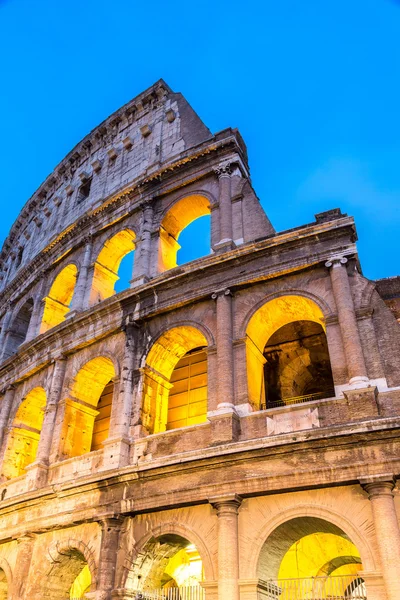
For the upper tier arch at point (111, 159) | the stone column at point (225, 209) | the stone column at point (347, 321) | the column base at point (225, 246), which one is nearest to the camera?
the stone column at point (347, 321)

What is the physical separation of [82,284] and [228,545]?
28.2ft

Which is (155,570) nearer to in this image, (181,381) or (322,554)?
(322,554)

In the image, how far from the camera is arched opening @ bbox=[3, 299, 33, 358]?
17.3 metres

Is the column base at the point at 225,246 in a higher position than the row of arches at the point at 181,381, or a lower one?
higher

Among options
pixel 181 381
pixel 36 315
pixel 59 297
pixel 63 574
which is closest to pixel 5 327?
pixel 36 315

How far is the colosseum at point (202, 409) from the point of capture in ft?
26.1

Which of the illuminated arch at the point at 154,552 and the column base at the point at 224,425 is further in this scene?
the column base at the point at 224,425

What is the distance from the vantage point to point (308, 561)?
34.6ft

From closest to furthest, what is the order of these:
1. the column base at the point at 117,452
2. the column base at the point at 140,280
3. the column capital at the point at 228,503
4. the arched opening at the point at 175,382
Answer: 1. the column capital at the point at 228,503
2. the column base at the point at 117,452
3. the arched opening at the point at 175,382
4. the column base at the point at 140,280

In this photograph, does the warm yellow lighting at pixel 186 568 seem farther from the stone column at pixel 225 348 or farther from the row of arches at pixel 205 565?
the stone column at pixel 225 348

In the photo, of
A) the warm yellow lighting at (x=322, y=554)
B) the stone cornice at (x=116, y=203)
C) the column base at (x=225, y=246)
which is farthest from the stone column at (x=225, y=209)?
the warm yellow lighting at (x=322, y=554)

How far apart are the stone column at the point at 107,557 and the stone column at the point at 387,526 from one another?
14.6 ft

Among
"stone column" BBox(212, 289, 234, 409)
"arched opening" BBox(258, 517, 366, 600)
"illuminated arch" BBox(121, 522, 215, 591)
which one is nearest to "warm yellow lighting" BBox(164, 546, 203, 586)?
"illuminated arch" BBox(121, 522, 215, 591)

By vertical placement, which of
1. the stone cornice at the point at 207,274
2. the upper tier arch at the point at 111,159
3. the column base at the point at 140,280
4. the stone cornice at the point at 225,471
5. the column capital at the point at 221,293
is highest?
the upper tier arch at the point at 111,159
